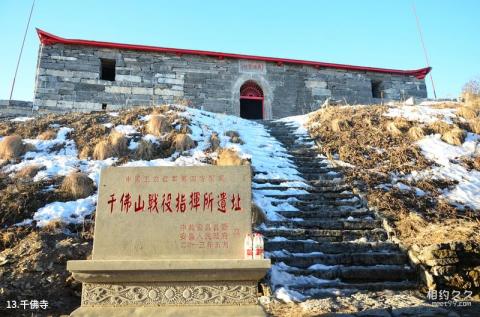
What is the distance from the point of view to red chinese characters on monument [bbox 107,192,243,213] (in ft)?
14.1

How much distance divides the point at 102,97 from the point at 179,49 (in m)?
3.50

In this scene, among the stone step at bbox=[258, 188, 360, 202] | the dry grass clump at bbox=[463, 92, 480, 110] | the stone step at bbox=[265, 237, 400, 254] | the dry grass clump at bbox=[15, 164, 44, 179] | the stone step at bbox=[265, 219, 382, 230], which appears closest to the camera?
the stone step at bbox=[265, 237, 400, 254]

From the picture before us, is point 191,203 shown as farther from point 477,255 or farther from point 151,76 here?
point 151,76

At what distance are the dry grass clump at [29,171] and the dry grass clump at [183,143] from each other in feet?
9.34

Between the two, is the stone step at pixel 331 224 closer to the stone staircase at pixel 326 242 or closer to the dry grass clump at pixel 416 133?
the stone staircase at pixel 326 242

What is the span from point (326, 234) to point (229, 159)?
2.92 metres

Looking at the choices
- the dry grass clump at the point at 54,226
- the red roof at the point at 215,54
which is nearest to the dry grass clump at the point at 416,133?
the red roof at the point at 215,54

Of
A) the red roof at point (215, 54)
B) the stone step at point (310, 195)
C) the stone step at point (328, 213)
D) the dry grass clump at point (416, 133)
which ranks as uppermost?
the red roof at point (215, 54)

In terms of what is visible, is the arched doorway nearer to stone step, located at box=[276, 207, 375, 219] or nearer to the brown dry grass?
the brown dry grass

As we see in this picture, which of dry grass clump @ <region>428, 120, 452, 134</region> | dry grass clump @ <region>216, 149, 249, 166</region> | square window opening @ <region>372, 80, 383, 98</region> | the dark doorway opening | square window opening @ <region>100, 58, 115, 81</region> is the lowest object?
dry grass clump @ <region>216, 149, 249, 166</region>

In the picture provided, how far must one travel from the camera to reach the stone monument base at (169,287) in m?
3.81

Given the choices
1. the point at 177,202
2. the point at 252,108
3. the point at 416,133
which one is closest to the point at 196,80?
the point at 252,108

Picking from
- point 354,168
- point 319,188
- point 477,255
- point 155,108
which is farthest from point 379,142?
point 155,108

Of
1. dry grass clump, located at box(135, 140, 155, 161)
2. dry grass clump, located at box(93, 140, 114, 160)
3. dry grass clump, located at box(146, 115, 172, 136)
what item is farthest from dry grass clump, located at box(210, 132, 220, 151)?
dry grass clump, located at box(93, 140, 114, 160)
